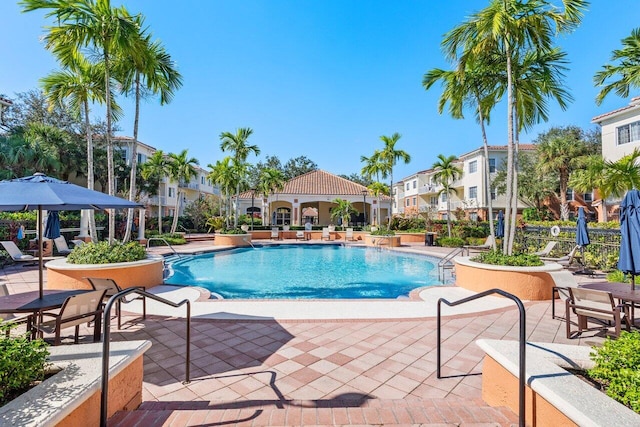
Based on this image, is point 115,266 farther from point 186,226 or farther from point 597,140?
point 597,140

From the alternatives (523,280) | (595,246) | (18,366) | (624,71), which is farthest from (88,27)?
(595,246)

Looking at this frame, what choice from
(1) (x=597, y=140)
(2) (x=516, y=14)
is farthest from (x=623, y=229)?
(1) (x=597, y=140)

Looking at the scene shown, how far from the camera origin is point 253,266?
47.3 feet

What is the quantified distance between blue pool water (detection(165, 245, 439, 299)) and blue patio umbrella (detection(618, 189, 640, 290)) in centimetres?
540

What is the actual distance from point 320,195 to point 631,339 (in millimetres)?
30388

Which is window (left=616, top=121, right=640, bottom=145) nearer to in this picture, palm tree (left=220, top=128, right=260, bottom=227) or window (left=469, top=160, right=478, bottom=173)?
window (left=469, top=160, right=478, bottom=173)

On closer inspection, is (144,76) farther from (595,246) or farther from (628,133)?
(628,133)

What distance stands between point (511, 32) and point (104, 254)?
12138 mm

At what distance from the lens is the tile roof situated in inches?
1314

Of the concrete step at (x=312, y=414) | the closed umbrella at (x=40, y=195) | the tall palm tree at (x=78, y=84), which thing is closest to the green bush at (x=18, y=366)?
the concrete step at (x=312, y=414)

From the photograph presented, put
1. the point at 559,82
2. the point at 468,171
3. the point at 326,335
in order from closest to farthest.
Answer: the point at 326,335 < the point at 559,82 < the point at 468,171

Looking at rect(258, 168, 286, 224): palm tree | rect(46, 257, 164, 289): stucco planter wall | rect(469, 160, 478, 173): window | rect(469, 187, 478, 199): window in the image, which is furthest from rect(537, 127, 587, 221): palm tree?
rect(46, 257, 164, 289): stucco planter wall

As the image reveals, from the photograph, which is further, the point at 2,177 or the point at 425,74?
the point at 2,177

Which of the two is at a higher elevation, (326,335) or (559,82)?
(559,82)
